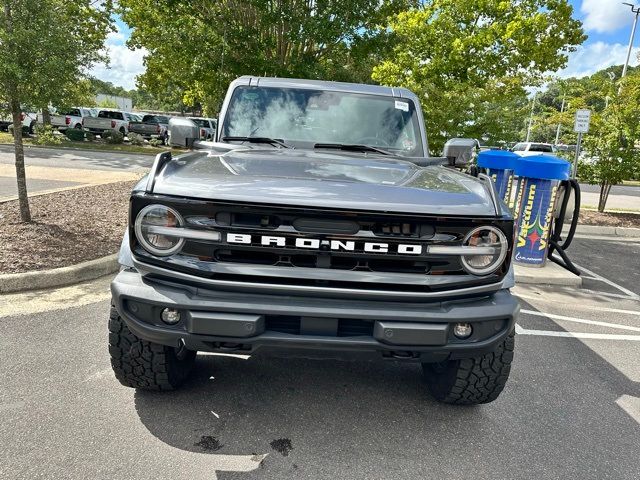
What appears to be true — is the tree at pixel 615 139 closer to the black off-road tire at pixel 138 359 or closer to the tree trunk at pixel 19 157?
the tree trunk at pixel 19 157

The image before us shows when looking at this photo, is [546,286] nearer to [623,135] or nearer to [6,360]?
[6,360]

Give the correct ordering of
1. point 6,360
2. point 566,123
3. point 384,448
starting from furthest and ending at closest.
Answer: point 566,123 → point 6,360 → point 384,448

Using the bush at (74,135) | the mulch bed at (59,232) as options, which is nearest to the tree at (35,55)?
the mulch bed at (59,232)

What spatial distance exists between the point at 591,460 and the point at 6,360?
12.0 ft

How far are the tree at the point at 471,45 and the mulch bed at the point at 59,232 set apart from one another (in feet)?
20.8

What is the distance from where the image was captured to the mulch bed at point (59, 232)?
5113 mm

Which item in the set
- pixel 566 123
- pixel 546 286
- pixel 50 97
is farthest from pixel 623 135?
pixel 50 97

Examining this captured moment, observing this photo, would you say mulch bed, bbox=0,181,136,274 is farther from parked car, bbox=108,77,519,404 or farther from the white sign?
the white sign

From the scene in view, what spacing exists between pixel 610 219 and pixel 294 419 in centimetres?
1137

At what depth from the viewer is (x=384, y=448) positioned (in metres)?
2.66

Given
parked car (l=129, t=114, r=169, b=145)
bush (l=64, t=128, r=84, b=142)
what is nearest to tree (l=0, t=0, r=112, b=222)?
bush (l=64, t=128, r=84, b=142)

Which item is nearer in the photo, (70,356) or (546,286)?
(70,356)

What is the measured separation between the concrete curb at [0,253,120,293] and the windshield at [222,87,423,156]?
2.36 metres

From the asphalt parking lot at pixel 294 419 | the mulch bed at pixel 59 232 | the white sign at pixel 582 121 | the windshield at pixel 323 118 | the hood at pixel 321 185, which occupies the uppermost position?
the white sign at pixel 582 121
